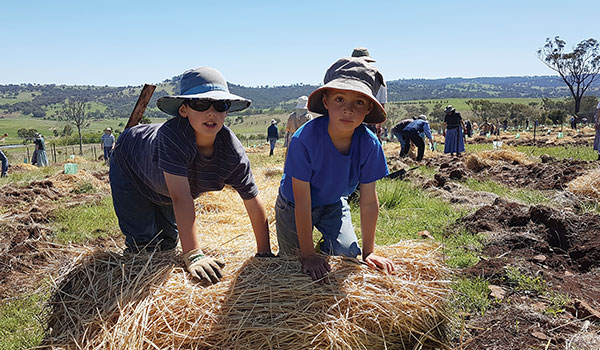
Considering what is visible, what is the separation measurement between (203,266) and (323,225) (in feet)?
3.71

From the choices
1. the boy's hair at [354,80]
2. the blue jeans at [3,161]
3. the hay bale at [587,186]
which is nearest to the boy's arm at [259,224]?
the boy's hair at [354,80]

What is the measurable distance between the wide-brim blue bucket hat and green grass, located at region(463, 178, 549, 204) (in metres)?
5.69

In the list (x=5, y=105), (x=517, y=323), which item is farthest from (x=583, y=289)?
(x=5, y=105)

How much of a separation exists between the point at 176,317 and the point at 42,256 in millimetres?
3319

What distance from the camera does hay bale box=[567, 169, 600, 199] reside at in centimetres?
635

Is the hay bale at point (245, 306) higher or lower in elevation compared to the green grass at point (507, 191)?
higher

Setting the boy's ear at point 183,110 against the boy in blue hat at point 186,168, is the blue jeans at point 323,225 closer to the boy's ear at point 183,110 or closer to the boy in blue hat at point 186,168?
the boy in blue hat at point 186,168

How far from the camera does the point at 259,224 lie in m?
2.81

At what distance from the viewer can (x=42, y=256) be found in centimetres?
441

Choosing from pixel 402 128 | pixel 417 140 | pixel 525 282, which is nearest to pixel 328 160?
pixel 525 282

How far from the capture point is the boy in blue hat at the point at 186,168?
2430 mm

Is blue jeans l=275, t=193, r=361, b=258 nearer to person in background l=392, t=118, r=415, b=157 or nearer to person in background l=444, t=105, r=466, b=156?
person in background l=392, t=118, r=415, b=157

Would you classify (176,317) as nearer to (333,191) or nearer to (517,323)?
(333,191)

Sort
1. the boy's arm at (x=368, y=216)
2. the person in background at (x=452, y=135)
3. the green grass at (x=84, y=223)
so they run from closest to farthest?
the boy's arm at (x=368, y=216), the green grass at (x=84, y=223), the person in background at (x=452, y=135)
